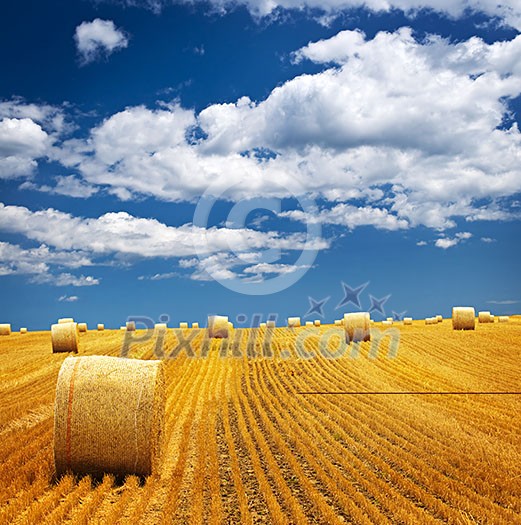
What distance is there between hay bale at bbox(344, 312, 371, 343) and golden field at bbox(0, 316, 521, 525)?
9437 mm

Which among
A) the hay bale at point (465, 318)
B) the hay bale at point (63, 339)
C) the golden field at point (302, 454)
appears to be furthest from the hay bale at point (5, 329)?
the hay bale at point (465, 318)

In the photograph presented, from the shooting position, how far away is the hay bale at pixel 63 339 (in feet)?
99.1

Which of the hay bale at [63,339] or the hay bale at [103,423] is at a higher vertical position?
the hay bale at [103,423]

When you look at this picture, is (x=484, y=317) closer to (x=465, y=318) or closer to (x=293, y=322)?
(x=465, y=318)

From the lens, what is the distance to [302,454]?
35.9 ft

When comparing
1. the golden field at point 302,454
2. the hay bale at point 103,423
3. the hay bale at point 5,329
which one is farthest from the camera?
the hay bale at point 5,329

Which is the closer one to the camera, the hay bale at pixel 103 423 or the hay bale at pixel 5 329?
the hay bale at pixel 103 423

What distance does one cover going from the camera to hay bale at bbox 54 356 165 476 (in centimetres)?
950

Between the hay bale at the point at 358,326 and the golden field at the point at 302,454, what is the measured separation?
9437 mm

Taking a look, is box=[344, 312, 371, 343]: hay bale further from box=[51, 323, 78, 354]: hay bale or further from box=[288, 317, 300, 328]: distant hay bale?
box=[288, 317, 300, 328]: distant hay bale

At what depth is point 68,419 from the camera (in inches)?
377

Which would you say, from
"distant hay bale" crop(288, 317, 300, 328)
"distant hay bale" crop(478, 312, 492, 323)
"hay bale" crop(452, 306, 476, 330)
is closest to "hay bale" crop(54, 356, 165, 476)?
"hay bale" crop(452, 306, 476, 330)

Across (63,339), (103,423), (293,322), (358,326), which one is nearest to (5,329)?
(63,339)

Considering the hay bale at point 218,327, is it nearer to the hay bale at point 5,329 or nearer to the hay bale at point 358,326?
the hay bale at point 358,326
